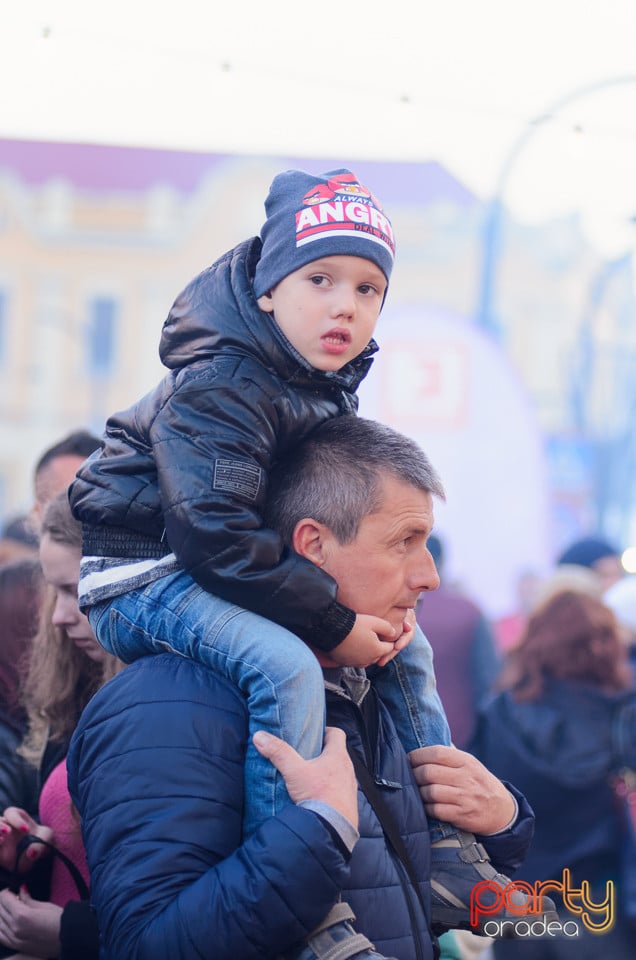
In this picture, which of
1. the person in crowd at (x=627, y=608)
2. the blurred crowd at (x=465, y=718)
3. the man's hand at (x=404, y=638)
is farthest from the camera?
the person in crowd at (x=627, y=608)

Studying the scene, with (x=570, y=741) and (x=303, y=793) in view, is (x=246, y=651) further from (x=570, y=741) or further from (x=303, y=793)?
(x=570, y=741)

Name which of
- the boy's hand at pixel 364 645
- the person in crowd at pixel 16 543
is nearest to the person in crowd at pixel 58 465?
the person in crowd at pixel 16 543

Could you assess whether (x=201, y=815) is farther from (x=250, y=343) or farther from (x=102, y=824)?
(x=250, y=343)

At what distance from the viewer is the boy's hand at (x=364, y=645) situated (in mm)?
2369

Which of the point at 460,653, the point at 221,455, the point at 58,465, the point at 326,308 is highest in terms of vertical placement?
the point at 326,308

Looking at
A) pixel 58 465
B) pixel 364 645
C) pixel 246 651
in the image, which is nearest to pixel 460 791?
pixel 364 645

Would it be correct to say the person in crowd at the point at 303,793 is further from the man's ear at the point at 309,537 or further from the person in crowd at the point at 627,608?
the person in crowd at the point at 627,608

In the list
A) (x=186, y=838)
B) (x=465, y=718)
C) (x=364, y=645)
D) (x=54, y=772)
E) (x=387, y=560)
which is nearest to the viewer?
(x=186, y=838)

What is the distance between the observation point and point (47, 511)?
3211 millimetres

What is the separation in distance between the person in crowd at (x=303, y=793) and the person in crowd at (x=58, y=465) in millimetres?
1832

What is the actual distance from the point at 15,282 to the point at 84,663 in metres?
15.0

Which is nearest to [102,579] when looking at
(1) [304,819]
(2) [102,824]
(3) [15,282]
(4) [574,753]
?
(2) [102,824]

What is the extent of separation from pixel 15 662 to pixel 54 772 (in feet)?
1.91

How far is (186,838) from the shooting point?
210cm
